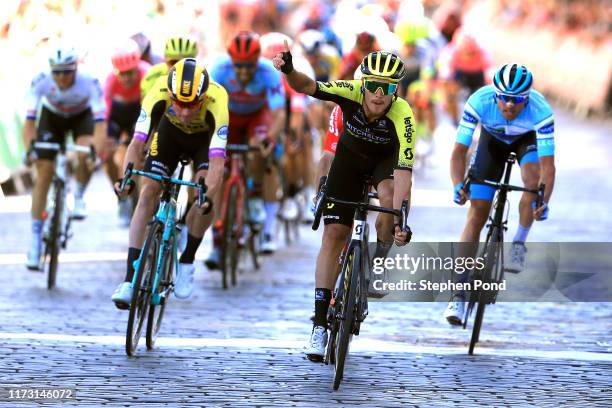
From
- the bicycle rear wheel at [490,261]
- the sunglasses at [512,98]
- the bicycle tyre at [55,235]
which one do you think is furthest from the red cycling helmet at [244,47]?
the bicycle rear wheel at [490,261]

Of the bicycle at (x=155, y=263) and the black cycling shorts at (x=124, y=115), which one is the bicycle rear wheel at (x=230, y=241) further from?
the bicycle at (x=155, y=263)

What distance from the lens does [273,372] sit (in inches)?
414

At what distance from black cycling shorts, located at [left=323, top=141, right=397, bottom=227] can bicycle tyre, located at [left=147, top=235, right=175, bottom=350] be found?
1.28 m

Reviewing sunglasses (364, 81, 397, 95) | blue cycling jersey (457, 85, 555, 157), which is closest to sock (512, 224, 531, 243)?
blue cycling jersey (457, 85, 555, 157)

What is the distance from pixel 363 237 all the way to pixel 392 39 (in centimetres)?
1212

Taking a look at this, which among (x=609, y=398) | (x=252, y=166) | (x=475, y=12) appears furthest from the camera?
Answer: (x=475, y=12)

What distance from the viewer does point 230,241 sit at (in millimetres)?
→ 14953

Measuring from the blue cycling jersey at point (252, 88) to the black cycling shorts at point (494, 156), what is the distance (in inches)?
149

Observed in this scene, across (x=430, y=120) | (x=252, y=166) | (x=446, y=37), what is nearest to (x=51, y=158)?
(x=252, y=166)

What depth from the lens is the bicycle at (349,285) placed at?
32.5ft

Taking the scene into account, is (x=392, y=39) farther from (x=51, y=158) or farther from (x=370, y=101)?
(x=370, y=101)

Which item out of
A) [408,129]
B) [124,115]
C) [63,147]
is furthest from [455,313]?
[124,115]

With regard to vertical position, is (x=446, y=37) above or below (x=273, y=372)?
above

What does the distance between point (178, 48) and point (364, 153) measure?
4.31 meters
